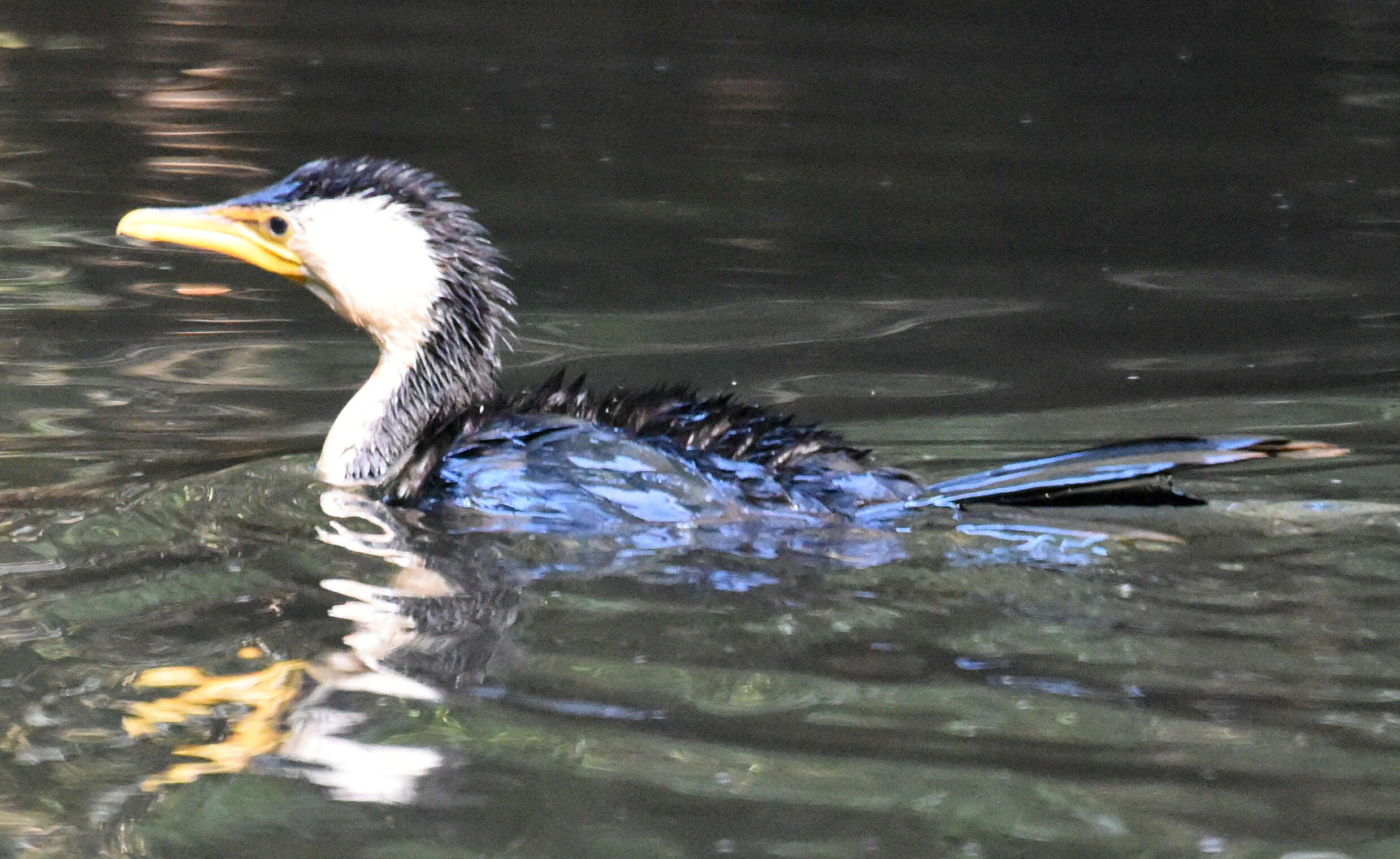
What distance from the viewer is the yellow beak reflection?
21.4 feet

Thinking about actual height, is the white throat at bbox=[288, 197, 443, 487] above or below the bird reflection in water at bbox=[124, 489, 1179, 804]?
above

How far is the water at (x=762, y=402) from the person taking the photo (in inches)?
164

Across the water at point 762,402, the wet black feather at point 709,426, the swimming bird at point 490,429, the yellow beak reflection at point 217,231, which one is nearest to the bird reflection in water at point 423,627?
the water at point 762,402

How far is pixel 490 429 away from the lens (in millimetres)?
6047

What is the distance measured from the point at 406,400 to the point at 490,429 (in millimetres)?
661

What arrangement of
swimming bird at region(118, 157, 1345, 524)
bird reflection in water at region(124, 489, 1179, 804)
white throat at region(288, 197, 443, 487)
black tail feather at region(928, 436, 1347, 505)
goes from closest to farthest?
1. bird reflection in water at region(124, 489, 1179, 804)
2. black tail feather at region(928, 436, 1347, 505)
3. swimming bird at region(118, 157, 1345, 524)
4. white throat at region(288, 197, 443, 487)

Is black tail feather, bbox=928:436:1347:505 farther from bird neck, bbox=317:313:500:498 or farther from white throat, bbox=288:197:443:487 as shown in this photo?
white throat, bbox=288:197:443:487

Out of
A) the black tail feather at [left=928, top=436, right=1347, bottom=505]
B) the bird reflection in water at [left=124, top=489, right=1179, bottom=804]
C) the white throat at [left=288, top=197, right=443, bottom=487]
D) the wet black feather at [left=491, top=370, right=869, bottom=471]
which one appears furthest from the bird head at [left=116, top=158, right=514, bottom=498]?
the black tail feather at [left=928, top=436, right=1347, bottom=505]

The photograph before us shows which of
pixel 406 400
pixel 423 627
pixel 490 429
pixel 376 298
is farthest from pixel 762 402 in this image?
pixel 423 627

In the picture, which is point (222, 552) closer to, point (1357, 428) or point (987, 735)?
point (987, 735)

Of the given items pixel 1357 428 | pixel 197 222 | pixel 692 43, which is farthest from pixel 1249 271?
pixel 692 43

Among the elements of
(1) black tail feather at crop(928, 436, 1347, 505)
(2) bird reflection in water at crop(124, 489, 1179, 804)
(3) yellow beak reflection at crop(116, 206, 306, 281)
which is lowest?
Answer: (2) bird reflection in water at crop(124, 489, 1179, 804)

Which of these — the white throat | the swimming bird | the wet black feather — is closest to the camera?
the swimming bird

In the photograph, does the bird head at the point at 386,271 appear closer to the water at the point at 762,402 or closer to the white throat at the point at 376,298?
the white throat at the point at 376,298
